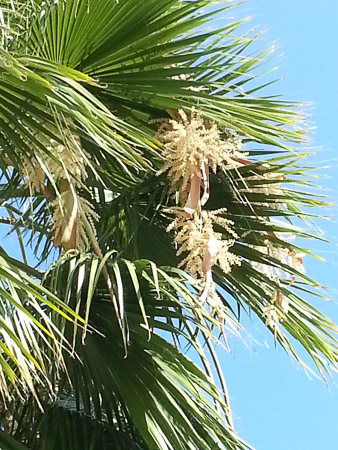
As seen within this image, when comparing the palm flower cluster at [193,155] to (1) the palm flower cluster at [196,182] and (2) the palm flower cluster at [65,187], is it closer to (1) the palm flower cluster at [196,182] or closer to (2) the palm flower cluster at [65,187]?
(1) the palm flower cluster at [196,182]

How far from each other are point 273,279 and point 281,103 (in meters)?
0.47

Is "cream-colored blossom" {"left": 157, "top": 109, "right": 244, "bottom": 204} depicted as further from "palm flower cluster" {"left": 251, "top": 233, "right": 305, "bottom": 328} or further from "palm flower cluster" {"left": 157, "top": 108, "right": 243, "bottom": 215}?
"palm flower cluster" {"left": 251, "top": 233, "right": 305, "bottom": 328}

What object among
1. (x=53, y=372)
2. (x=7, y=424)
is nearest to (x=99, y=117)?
(x=53, y=372)

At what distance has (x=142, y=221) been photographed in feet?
7.05

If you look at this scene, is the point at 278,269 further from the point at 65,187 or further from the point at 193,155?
the point at 65,187

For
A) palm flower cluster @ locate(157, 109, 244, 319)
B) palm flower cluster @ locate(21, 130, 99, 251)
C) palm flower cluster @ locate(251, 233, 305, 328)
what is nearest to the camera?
palm flower cluster @ locate(21, 130, 99, 251)

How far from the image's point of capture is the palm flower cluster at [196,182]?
1.58 meters

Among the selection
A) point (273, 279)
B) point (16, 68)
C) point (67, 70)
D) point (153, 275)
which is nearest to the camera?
point (16, 68)

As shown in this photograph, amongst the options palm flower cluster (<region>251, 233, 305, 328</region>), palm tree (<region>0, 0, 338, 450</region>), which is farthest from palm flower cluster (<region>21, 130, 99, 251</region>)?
palm flower cluster (<region>251, 233, 305, 328</region>)

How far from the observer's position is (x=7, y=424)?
1.79 m

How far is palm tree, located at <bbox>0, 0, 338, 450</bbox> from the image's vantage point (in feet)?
4.89

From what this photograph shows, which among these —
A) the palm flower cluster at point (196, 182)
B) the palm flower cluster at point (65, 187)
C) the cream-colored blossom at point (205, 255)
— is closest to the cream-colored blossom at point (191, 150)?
the palm flower cluster at point (196, 182)

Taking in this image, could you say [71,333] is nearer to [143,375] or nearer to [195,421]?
[143,375]

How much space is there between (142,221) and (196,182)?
0.48m
